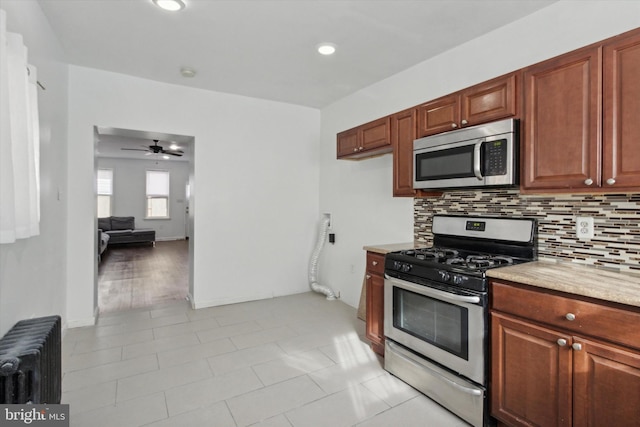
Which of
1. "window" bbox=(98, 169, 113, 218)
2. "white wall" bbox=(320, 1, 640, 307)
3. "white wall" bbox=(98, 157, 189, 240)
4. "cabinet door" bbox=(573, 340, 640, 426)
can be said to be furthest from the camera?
"white wall" bbox=(98, 157, 189, 240)

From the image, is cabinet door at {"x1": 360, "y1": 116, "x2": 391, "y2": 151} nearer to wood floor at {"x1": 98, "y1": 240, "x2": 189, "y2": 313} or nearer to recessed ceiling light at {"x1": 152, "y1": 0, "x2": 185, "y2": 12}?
recessed ceiling light at {"x1": 152, "y1": 0, "x2": 185, "y2": 12}

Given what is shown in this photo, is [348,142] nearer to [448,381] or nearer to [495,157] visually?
[495,157]

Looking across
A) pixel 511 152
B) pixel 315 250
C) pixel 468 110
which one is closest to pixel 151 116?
pixel 315 250

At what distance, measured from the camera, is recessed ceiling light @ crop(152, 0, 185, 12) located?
2279 millimetres

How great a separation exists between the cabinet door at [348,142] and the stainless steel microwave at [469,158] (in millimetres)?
860

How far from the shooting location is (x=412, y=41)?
2.80 m

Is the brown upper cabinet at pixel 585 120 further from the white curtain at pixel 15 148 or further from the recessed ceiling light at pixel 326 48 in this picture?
the white curtain at pixel 15 148

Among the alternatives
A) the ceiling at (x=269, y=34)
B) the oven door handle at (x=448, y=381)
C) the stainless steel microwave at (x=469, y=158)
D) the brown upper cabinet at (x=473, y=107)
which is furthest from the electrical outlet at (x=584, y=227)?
the ceiling at (x=269, y=34)

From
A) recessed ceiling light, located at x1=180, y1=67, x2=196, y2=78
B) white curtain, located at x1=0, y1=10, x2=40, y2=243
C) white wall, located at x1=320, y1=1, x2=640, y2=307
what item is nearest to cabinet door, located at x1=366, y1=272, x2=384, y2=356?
white wall, located at x1=320, y1=1, x2=640, y2=307

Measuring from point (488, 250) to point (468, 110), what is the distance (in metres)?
1.06

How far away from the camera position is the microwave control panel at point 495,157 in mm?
2141

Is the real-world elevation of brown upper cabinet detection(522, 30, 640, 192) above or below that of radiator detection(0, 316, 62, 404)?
above

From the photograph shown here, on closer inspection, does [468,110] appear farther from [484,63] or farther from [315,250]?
[315,250]

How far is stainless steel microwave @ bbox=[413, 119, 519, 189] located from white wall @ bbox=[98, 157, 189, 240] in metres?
9.92
